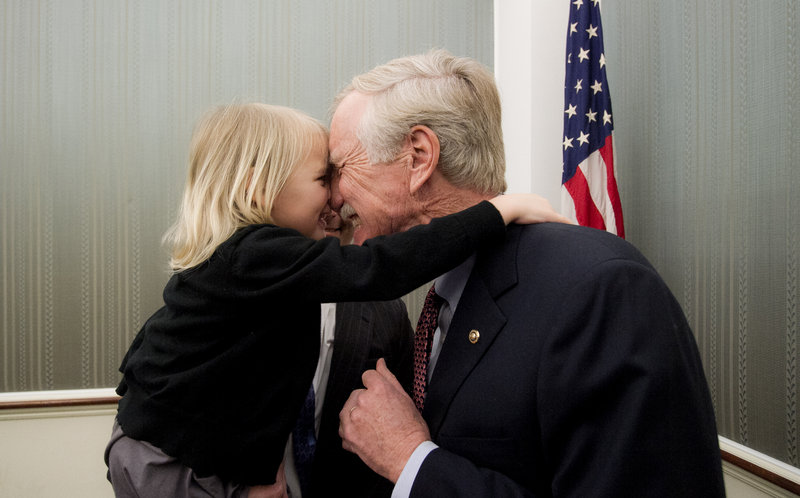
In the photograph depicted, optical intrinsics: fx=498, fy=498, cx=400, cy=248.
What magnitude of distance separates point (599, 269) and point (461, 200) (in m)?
0.48

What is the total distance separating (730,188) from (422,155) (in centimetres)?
131

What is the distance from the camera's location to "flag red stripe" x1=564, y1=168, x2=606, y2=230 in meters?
2.46

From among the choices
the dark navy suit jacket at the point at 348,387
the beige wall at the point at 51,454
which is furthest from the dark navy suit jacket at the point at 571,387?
the beige wall at the point at 51,454

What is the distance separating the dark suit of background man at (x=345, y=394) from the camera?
129cm

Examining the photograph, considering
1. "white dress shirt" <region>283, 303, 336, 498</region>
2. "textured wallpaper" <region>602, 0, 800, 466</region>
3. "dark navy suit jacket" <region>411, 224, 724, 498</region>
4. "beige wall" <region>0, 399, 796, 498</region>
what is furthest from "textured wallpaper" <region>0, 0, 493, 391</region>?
"dark navy suit jacket" <region>411, 224, 724, 498</region>

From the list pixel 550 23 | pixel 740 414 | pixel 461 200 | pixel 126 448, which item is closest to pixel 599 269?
pixel 461 200

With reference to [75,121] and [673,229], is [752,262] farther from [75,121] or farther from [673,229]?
[75,121]

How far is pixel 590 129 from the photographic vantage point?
8.13 ft

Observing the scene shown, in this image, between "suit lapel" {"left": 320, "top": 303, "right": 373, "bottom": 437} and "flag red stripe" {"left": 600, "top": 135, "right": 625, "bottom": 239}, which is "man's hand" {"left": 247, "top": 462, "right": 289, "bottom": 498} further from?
"flag red stripe" {"left": 600, "top": 135, "right": 625, "bottom": 239}

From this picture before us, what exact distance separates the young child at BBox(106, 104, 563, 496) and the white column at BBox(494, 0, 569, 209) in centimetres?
195

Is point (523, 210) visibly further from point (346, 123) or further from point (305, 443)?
point (305, 443)

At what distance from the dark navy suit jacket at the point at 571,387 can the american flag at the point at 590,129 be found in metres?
1.62

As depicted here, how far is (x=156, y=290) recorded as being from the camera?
274cm

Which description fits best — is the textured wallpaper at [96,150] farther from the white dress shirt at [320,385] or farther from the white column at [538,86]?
the white dress shirt at [320,385]
